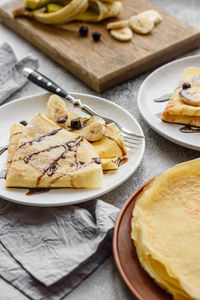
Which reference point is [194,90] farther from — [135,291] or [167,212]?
[135,291]

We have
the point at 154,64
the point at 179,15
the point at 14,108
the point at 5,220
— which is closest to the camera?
the point at 5,220

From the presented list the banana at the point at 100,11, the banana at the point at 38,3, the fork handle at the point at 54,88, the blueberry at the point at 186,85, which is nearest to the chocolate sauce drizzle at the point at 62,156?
the fork handle at the point at 54,88

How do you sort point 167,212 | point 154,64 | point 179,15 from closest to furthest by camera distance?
point 167,212 < point 154,64 < point 179,15

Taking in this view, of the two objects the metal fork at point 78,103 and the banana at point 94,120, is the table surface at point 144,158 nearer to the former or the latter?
the metal fork at point 78,103

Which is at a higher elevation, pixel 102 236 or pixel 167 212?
pixel 167 212

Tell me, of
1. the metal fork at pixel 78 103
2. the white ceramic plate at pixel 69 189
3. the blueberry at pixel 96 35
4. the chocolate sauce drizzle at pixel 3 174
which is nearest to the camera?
the white ceramic plate at pixel 69 189

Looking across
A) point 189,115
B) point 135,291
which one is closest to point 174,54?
point 189,115

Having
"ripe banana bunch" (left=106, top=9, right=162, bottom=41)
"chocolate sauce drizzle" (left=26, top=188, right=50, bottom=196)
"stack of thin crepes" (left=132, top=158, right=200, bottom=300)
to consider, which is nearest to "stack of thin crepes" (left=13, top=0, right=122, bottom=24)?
"ripe banana bunch" (left=106, top=9, right=162, bottom=41)
